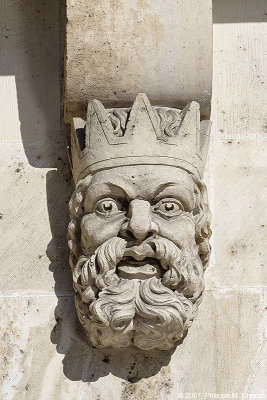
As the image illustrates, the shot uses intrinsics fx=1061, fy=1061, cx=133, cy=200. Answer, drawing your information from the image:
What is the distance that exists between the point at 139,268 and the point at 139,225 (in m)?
0.14

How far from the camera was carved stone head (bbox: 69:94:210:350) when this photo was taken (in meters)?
3.36

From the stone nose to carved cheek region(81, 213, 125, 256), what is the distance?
0.04 meters

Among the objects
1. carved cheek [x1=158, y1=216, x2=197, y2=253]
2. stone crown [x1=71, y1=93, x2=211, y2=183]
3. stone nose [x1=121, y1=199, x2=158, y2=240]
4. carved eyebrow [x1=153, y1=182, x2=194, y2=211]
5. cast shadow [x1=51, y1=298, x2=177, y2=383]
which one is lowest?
cast shadow [x1=51, y1=298, x2=177, y2=383]

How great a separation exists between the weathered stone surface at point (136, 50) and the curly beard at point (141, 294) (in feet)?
1.75

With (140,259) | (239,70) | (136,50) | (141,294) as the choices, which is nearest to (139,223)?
(140,259)

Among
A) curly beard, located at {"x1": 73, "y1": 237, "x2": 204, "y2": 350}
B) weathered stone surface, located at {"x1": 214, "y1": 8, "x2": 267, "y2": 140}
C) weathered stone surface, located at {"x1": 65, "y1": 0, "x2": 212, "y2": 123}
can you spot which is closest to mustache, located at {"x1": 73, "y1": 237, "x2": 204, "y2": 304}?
curly beard, located at {"x1": 73, "y1": 237, "x2": 204, "y2": 350}

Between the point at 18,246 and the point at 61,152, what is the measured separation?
15.1 inches

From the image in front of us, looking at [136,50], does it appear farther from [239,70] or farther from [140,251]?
[140,251]

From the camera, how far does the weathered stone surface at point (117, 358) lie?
3516 millimetres

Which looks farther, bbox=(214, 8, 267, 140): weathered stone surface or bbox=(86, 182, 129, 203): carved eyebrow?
bbox=(214, 8, 267, 140): weathered stone surface

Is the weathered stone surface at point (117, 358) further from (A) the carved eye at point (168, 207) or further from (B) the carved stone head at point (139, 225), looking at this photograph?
(A) the carved eye at point (168, 207)

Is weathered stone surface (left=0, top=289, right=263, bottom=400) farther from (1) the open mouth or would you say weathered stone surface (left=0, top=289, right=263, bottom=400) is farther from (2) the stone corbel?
(1) the open mouth

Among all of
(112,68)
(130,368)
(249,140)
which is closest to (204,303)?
(130,368)

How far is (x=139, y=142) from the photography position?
346cm
